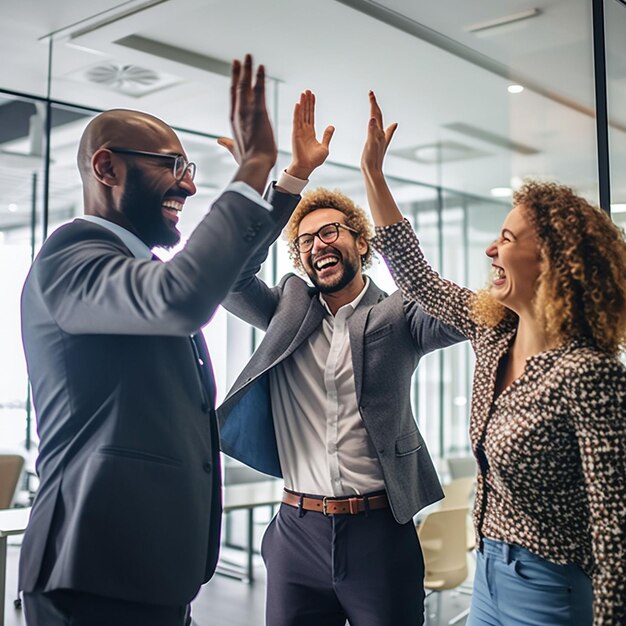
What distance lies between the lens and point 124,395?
4.64ft

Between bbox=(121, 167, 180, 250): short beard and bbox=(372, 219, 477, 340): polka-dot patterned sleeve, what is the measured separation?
0.76 metres

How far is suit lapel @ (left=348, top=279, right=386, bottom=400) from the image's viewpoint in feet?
7.36

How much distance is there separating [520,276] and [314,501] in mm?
822

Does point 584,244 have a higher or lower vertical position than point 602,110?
lower

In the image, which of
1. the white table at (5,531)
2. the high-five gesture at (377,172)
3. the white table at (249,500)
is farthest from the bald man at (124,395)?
the white table at (249,500)

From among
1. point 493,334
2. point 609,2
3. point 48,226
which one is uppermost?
point 609,2

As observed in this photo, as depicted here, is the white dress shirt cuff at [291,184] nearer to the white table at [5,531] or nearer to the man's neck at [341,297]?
the man's neck at [341,297]

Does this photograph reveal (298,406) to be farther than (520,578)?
Yes

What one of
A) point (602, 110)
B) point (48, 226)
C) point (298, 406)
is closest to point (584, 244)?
point (298, 406)

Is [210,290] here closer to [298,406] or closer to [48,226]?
[298,406]

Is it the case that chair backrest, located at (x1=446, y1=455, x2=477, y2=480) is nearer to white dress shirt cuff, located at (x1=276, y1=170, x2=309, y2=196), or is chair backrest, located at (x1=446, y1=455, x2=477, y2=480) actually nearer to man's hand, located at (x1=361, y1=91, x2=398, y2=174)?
man's hand, located at (x1=361, y1=91, x2=398, y2=174)

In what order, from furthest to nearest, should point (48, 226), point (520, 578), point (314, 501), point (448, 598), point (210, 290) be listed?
point (448, 598), point (48, 226), point (314, 501), point (520, 578), point (210, 290)

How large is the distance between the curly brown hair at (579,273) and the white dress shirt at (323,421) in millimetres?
644

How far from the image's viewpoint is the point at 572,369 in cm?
169
